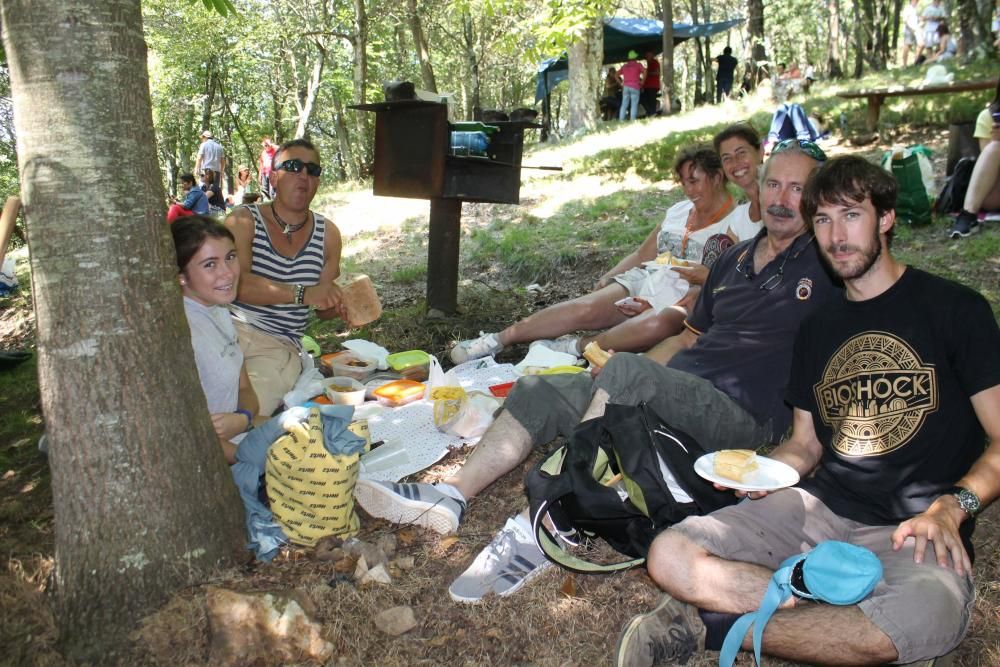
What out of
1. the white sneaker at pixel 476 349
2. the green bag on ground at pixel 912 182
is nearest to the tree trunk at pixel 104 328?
the white sneaker at pixel 476 349

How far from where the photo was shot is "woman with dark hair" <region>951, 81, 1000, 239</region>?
5.55 metres

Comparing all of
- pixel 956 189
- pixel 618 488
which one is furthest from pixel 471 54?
pixel 618 488

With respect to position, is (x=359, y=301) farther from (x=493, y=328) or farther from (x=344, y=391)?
(x=493, y=328)

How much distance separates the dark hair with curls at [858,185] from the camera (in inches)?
91.6

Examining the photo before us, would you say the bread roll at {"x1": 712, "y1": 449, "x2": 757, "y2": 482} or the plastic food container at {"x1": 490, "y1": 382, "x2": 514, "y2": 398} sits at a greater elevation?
the bread roll at {"x1": 712, "y1": 449, "x2": 757, "y2": 482}

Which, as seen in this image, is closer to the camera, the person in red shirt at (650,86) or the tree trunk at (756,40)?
the tree trunk at (756,40)

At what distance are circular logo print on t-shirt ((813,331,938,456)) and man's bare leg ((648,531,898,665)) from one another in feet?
1.69

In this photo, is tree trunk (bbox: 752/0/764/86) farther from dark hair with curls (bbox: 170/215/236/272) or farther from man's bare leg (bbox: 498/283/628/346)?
dark hair with curls (bbox: 170/215/236/272)

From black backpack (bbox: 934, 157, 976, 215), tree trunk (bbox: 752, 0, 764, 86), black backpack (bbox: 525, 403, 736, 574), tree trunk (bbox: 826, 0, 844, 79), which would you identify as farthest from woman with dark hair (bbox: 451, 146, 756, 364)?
tree trunk (bbox: 826, 0, 844, 79)

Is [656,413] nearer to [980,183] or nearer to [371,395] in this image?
[371,395]

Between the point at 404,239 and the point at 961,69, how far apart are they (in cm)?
969

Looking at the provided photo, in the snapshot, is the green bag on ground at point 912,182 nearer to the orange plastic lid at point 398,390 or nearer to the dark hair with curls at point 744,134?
the dark hair with curls at point 744,134

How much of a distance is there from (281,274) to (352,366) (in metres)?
0.82

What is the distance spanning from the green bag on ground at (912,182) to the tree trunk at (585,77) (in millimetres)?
8551
